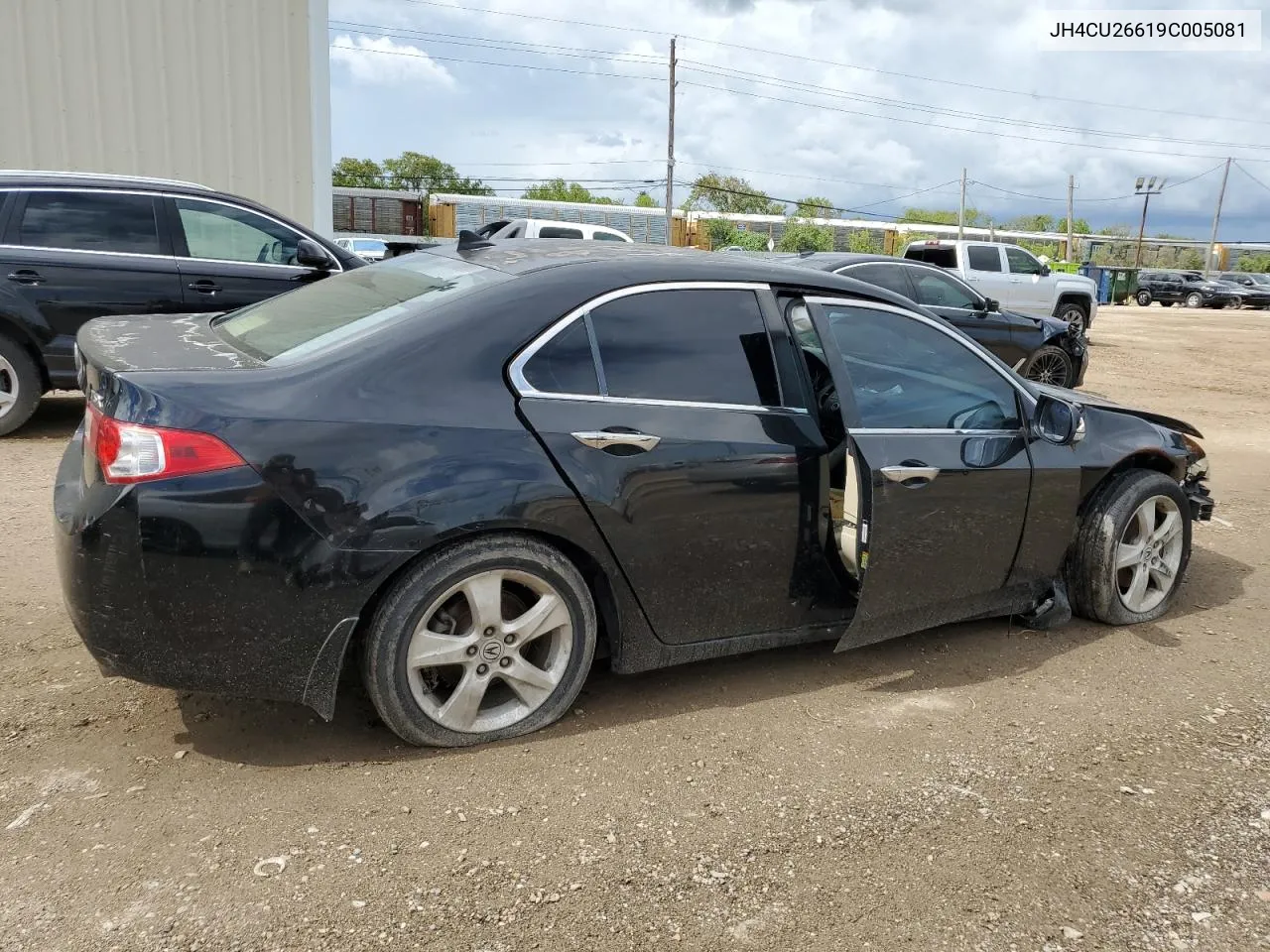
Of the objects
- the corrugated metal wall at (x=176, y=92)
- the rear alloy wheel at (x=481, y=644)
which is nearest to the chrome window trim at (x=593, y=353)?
the rear alloy wheel at (x=481, y=644)

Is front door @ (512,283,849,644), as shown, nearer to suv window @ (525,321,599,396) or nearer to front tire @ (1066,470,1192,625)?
suv window @ (525,321,599,396)

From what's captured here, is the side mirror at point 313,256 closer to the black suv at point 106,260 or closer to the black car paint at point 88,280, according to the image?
the black suv at point 106,260

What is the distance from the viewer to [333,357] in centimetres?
294

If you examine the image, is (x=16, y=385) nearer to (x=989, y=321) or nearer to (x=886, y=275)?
(x=886, y=275)

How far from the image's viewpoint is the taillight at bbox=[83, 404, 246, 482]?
8.73 feet

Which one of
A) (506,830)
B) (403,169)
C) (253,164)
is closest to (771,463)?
(506,830)

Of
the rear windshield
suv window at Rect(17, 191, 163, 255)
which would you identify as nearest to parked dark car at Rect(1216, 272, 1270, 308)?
suv window at Rect(17, 191, 163, 255)

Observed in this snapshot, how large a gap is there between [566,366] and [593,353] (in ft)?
0.38

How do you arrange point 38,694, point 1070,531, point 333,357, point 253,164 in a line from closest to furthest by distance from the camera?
point 333,357 → point 38,694 → point 1070,531 → point 253,164

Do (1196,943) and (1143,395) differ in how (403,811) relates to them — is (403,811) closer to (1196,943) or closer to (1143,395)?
(1196,943)

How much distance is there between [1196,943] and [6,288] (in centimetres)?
764

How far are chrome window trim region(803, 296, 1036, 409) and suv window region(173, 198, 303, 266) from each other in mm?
5608

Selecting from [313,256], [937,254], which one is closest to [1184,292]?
[937,254]

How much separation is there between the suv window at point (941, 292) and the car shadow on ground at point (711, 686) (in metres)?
6.65
